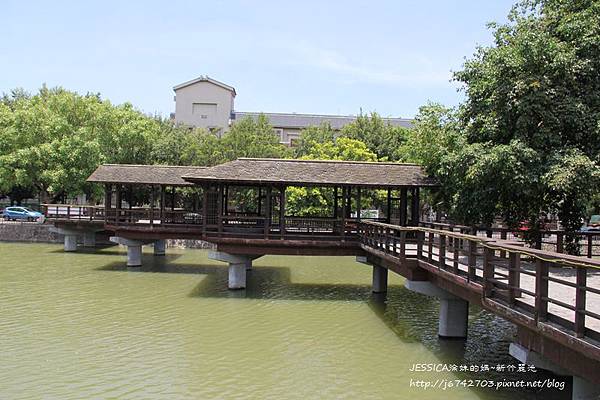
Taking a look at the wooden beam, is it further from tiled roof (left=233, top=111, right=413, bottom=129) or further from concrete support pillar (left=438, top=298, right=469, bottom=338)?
tiled roof (left=233, top=111, right=413, bottom=129)

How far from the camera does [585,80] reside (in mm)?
15586

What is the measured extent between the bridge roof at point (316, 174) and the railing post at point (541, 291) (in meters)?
11.6

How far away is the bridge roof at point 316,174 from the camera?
19.7m

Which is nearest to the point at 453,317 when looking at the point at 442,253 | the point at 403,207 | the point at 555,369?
the point at 442,253

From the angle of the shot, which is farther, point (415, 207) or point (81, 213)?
point (81, 213)

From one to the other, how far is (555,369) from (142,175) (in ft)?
73.4

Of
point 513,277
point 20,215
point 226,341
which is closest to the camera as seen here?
point 513,277

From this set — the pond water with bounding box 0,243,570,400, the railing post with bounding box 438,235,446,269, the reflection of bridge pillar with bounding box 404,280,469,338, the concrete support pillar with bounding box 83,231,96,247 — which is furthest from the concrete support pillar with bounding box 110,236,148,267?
the railing post with bounding box 438,235,446,269

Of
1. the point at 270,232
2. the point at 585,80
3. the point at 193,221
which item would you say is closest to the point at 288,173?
the point at 270,232

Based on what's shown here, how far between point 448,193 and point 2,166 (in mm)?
31556

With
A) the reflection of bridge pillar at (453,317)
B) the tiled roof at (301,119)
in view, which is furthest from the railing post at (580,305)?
the tiled roof at (301,119)

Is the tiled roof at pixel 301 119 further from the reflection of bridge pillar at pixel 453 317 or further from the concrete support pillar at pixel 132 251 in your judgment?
the reflection of bridge pillar at pixel 453 317

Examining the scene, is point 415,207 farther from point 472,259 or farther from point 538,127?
point 472,259

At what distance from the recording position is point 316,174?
802 inches
